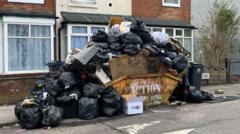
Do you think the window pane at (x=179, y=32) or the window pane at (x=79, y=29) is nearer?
the window pane at (x=79, y=29)

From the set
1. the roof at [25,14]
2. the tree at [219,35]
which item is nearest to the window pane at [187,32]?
the tree at [219,35]

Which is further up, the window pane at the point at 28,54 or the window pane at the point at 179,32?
the window pane at the point at 179,32

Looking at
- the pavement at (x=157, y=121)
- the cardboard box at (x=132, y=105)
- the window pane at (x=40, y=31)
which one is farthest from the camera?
the window pane at (x=40, y=31)

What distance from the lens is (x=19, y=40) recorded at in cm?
1419

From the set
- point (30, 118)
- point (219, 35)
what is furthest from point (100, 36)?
point (219, 35)

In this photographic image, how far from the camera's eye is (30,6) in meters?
14.7

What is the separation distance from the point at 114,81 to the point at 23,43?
15.7 feet

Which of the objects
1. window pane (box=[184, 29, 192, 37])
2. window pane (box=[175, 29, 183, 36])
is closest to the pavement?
window pane (box=[175, 29, 183, 36])

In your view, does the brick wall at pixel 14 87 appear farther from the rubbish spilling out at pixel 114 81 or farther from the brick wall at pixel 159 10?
the brick wall at pixel 159 10

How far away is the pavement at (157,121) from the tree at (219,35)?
29.4 ft

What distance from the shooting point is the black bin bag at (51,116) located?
9.41m

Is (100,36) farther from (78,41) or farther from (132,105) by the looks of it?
(78,41)

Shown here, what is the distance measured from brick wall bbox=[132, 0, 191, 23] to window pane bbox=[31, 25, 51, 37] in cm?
435

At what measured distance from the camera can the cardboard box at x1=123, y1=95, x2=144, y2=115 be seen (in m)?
10.4
